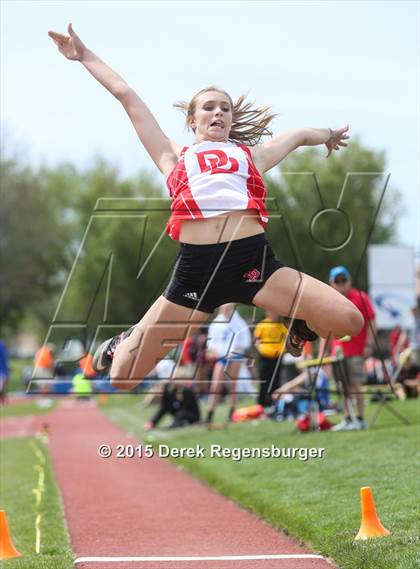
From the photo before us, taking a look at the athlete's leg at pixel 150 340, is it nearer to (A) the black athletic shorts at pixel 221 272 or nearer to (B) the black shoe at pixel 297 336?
(A) the black athletic shorts at pixel 221 272

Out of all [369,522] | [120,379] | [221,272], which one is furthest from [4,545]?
[221,272]

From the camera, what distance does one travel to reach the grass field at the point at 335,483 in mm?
6000

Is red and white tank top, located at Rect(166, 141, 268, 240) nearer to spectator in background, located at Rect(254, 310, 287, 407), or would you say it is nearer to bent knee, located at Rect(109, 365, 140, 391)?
bent knee, located at Rect(109, 365, 140, 391)

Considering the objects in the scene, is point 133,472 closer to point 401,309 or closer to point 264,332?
point 264,332

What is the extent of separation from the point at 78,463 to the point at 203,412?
708cm

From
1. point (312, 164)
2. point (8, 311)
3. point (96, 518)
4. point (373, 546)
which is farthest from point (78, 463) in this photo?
point (8, 311)

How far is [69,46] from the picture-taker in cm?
555

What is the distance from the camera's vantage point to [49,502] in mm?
9336

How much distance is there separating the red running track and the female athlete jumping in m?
1.53

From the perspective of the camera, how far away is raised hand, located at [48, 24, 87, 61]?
551 centimetres

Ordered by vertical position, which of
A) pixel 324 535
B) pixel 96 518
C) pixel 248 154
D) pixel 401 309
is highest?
pixel 248 154

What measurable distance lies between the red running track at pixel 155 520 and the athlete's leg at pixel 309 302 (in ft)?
5.69

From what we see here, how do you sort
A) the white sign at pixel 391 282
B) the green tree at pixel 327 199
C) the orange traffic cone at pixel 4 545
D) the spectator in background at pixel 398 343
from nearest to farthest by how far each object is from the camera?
the orange traffic cone at pixel 4 545, the spectator in background at pixel 398 343, the white sign at pixel 391 282, the green tree at pixel 327 199

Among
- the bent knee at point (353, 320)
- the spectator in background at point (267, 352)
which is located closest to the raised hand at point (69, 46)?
the bent knee at point (353, 320)
